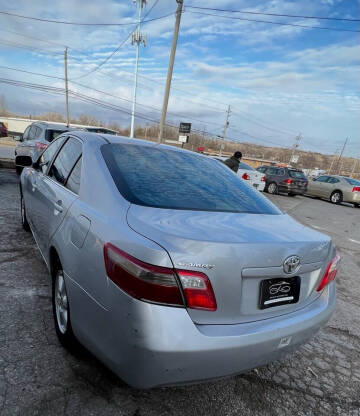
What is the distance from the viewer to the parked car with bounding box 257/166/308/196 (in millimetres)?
16391

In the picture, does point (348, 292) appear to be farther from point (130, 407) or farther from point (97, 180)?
point (97, 180)

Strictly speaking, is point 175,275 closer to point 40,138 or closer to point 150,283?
point 150,283

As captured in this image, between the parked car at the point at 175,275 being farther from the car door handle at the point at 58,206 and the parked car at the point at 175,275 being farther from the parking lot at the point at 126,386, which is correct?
the parking lot at the point at 126,386

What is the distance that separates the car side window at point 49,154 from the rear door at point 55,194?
0.15 metres

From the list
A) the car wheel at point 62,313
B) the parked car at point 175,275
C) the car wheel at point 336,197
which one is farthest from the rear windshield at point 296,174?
the car wheel at point 62,313

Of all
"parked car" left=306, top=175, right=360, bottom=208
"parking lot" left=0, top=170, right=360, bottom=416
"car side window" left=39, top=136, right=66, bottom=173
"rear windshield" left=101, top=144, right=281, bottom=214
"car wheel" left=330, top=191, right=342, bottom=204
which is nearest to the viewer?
"parking lot" left=0, top=170, right=360, bottom=416

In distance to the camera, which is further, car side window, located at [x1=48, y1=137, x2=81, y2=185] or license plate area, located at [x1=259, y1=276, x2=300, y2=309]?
car side window, located at [x1=48, y1=137, x2=81, y2=185]

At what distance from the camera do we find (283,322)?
1701 millimetres

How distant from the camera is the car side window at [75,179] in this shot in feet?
7.39

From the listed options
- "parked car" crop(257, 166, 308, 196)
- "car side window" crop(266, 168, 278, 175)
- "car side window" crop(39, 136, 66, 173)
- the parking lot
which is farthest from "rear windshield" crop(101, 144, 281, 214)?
"car side window" crop(266, 168, 278, 175)

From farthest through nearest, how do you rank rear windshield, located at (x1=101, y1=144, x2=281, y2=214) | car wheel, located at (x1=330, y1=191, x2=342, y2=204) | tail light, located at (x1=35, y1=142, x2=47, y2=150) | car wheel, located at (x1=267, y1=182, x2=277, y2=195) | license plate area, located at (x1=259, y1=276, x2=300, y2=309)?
car wheel, located at (x1=330, y1=191, x2=342, y2=204) → car wheel, located at (x1=267, y1=182, x2=277, y2=195) → tail light, located at (x1=35, y1=142, x2=47, y2=150) → rear windshield, located at (x1=101, y1=144, x2=281, y2=214) → license plate area, located at (x1=259, y1=276, x2=300, y2=309)

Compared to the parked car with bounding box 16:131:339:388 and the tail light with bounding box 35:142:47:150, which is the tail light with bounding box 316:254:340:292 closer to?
the parked car with bounding box 16:131:339:388

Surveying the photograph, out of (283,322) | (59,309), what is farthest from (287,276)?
(59,309)

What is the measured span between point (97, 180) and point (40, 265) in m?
2.02
